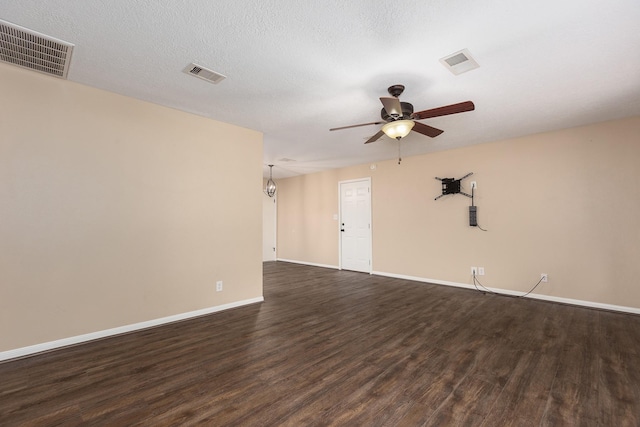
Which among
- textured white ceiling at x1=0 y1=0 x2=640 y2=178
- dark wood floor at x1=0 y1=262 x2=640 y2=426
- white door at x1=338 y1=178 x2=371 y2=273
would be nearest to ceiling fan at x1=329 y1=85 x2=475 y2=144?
textured white ceiling at x1=0 y1=0 x2=640 y2=178

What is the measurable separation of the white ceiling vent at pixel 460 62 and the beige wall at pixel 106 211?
2806 mm

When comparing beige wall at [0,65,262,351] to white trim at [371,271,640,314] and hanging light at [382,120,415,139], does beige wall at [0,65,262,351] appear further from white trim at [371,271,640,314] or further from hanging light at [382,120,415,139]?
white trim at [371,271,640,314]

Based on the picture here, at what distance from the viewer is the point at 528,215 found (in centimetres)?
451

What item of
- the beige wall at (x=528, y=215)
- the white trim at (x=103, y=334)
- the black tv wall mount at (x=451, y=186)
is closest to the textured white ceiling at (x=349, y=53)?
the beige wall at (x=528, y=215)

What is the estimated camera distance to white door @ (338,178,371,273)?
6531 mm

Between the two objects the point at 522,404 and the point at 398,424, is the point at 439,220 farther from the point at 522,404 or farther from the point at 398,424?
the point at 398,424

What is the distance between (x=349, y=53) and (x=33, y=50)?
8.41 ft

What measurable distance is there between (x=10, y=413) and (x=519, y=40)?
14.1 feet

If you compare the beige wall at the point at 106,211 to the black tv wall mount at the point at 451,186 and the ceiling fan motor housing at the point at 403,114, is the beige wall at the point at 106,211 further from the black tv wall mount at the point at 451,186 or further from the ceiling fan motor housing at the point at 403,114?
the black tv wall mount at the point at 451,186

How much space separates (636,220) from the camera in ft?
12.2

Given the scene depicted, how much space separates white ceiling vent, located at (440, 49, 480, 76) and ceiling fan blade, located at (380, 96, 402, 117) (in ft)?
1.60

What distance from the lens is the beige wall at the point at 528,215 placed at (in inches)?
151

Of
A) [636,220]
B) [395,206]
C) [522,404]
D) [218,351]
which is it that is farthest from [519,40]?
[395,206]

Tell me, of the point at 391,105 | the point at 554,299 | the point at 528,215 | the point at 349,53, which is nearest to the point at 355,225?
the point at 528,215
